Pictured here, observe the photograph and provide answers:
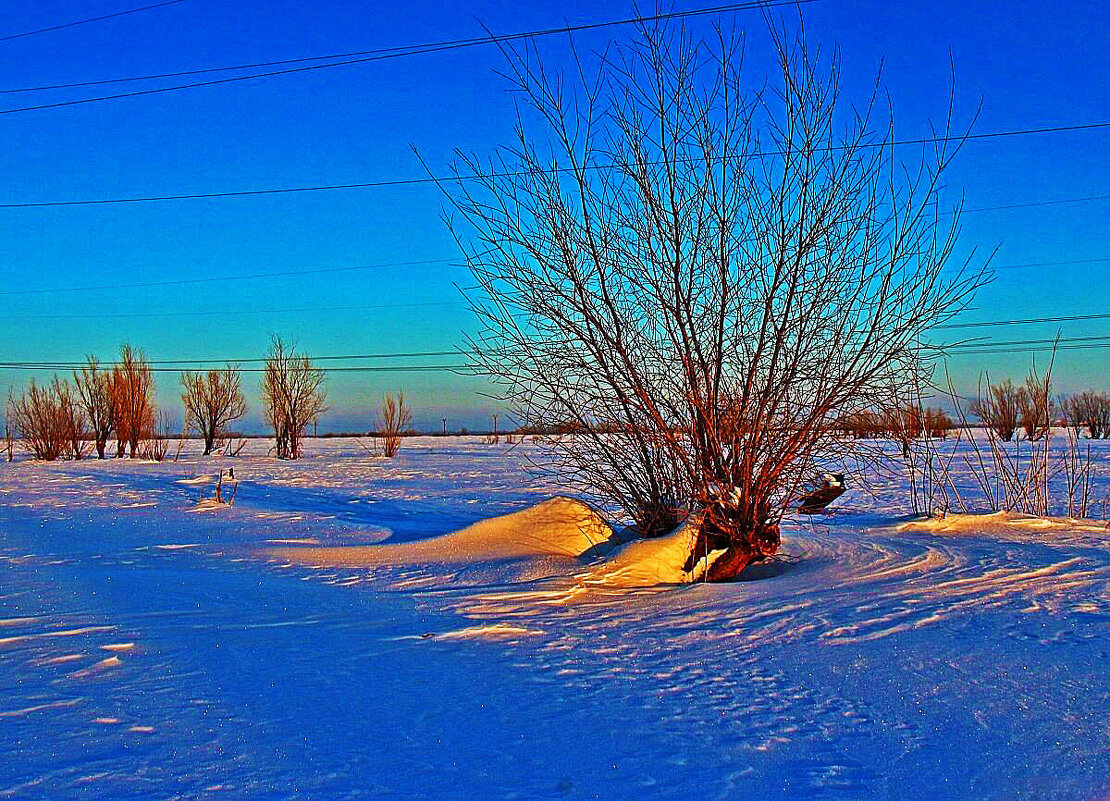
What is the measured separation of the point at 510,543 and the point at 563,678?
14.1 ft

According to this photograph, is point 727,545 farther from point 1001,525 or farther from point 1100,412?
point 1100,412

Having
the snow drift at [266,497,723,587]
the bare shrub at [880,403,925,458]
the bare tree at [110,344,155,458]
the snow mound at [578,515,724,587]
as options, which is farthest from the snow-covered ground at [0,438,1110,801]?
the bare tree at [110,344,155,458]

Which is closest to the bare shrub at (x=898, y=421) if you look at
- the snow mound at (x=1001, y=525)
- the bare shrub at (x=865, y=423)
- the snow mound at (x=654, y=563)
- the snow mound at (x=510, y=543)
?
the bare shrub at (x=865, y=423)

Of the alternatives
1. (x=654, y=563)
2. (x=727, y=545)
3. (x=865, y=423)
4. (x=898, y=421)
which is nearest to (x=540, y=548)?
(x=654, y=563)

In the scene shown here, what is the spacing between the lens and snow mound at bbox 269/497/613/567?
8.35 metres

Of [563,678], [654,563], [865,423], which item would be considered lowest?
[563,678]

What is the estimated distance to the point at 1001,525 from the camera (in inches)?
356

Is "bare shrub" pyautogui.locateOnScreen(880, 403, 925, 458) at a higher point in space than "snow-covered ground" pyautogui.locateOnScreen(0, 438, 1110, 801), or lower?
higher

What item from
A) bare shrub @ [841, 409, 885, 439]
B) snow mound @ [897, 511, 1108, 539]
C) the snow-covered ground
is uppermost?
bare shrub @ [841, 409, 885, 439]

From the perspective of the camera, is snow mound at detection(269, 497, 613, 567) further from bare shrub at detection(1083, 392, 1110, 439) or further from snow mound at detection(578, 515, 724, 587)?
bare shrub at detection(1083, 392, 1110, 439)

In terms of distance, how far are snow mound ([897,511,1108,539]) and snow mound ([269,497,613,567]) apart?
10.8 feet

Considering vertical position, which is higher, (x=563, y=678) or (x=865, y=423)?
(x=865, y=423)

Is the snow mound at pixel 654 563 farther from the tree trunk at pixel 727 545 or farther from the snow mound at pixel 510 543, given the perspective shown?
the snow mound at pixel 510 543

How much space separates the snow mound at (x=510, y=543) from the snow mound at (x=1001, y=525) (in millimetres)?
3297
